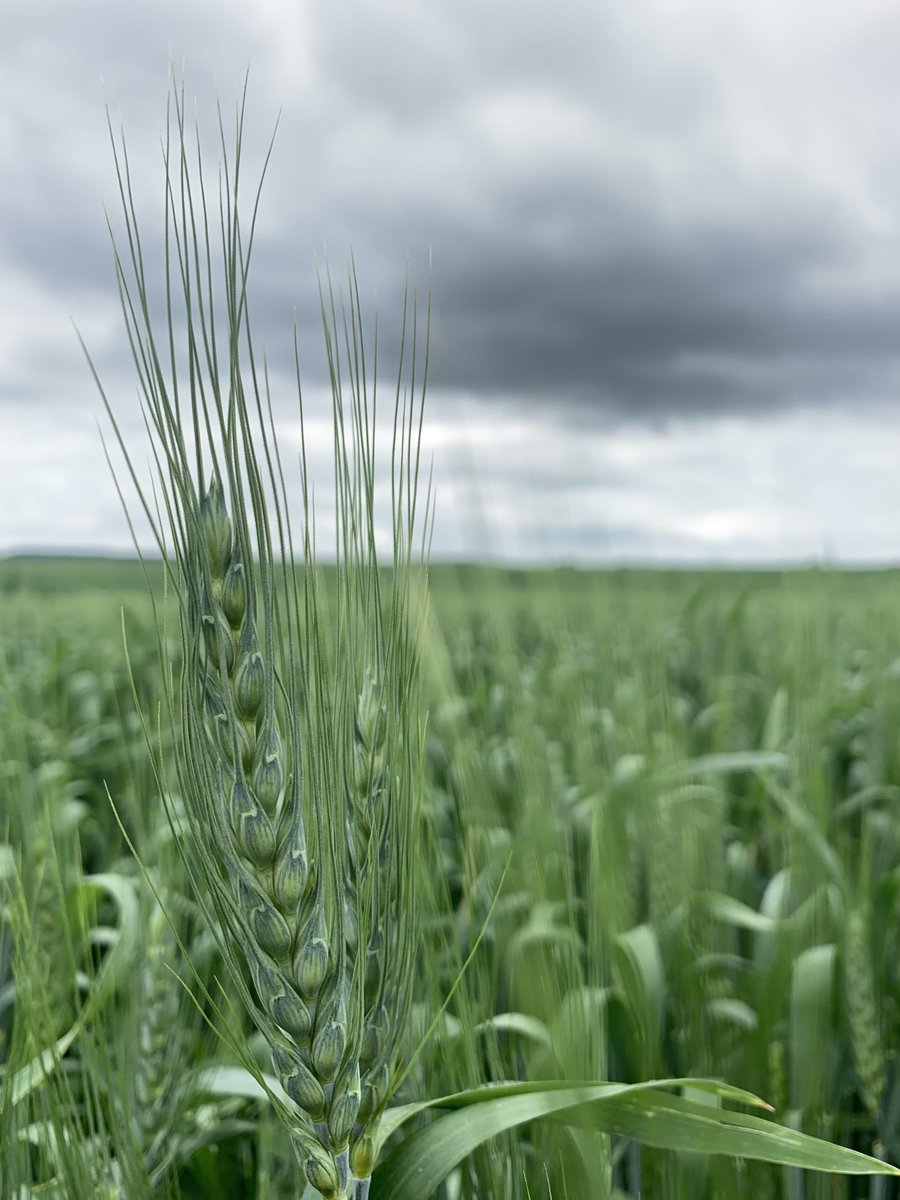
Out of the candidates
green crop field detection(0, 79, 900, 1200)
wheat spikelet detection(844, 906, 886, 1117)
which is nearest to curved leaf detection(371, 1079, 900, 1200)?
green crop field detection(0, 79, 900, 1200)

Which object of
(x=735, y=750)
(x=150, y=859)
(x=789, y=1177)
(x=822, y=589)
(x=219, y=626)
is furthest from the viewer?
(x=735, y=750)

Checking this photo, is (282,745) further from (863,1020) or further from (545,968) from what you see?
(863,1020)

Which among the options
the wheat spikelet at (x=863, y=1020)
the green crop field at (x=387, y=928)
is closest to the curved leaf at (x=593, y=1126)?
the green crop field at (x=387, y=928)

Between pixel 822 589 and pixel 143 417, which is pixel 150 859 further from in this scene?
pixel 822 589

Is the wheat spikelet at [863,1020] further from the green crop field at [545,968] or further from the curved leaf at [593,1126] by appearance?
the curved leaf at [593,1126]

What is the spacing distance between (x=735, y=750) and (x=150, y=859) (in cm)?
248

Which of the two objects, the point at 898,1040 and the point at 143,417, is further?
the point at 898,1040

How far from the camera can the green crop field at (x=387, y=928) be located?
0.60 meters

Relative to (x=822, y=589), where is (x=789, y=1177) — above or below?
below

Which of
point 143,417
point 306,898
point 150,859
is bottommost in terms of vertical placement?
point 150,859

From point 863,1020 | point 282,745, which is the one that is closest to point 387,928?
point 282,745

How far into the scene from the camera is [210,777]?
61 cm

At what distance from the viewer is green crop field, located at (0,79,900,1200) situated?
60 centimetres

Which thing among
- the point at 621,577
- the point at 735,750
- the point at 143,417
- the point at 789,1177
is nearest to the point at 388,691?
the point at 143,417
